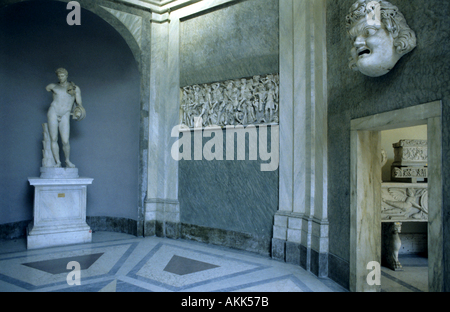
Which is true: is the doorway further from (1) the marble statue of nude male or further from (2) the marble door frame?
(1) the marble statue of nude male

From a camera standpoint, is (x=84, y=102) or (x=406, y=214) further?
(x=84, y=102)

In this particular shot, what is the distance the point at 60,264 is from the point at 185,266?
5.83 feet

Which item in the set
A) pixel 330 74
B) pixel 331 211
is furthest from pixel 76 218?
pixel 330 74

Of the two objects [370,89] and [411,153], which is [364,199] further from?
[411,153]

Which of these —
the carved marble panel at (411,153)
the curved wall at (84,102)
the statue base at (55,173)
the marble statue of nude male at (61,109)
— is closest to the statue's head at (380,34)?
the carved marble panel at (411,153)

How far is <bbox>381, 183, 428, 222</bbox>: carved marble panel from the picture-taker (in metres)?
4.59

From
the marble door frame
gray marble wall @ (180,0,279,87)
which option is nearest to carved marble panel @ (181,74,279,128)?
gray marble wall @ (180,0,279,87)

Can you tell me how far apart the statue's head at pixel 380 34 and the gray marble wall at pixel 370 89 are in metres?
0.09

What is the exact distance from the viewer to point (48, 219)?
5.62 metres

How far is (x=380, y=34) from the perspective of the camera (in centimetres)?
274

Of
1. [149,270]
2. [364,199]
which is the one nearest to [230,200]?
[149,270]

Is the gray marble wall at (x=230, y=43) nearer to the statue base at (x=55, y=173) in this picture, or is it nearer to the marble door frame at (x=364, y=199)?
the marble door frame at (x=364, y=199)

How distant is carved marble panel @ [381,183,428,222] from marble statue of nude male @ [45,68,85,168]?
533 centimetres

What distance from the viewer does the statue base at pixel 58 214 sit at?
5504 mm
